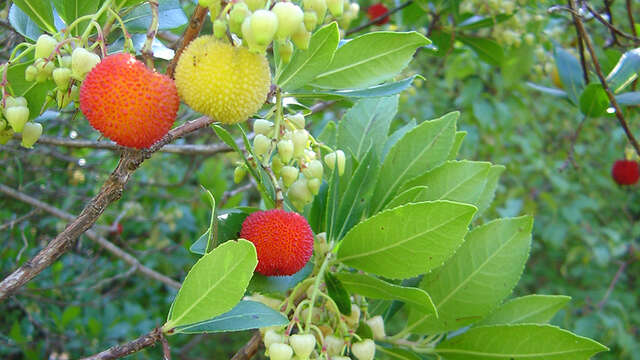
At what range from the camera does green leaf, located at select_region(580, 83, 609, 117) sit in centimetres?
160

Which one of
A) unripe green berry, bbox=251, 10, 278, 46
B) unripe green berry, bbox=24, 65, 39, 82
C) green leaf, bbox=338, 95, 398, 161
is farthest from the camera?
green leaf, bbox=338, 95, 398, 161

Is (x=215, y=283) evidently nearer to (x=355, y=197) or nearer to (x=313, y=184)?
(x=313, y=184)

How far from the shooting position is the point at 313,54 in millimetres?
842

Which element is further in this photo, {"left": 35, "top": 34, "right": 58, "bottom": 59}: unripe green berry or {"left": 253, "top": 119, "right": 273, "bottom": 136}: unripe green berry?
{"left": 253, "top": 119, "right": 273, "bottom": 136}: unripe green berry

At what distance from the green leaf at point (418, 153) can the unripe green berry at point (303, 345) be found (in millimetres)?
389

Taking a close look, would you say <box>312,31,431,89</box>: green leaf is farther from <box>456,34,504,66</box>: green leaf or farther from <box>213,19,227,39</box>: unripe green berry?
<box>456,34,504,66</box>: green leaf

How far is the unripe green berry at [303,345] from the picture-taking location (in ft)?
2.63

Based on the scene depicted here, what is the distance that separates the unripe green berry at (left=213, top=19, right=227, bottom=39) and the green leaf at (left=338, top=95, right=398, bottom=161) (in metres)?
0.56

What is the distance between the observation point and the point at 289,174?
919 mm

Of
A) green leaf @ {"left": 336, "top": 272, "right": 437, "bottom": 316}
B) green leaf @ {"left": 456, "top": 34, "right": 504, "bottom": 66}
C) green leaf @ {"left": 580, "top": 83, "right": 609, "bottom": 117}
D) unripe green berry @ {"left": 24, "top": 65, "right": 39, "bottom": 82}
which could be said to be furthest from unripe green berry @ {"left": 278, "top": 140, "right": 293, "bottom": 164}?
green leaf @ {"left": 456, "top": 34, "right": 504, "bottom": 66}

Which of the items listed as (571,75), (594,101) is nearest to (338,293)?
(594,101)

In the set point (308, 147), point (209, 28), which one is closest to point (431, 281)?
point (308, 147)

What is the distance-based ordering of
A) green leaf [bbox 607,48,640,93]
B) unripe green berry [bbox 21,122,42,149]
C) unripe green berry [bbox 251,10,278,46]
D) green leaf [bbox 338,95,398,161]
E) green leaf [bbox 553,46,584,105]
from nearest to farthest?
unripe green berry [bbox 251,10,278,46] → unripe green berry [bbox 21,122,42,149] → green leaf [bbox 338,95,398,161] → green leaf [bbox 607,48,640,93] → green leaf [bbox 553,46,584,105]

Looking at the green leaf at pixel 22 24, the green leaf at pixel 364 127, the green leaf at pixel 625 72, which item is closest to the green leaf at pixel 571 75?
the green leaf at pixel 625 72
